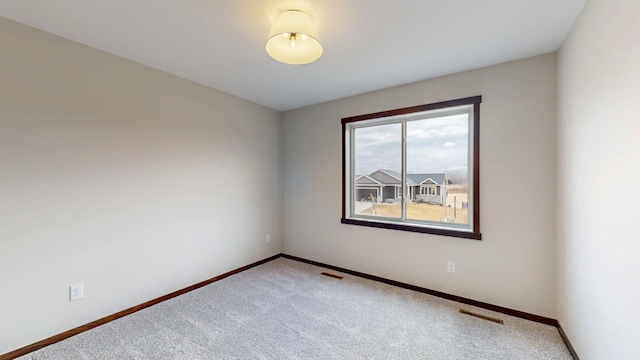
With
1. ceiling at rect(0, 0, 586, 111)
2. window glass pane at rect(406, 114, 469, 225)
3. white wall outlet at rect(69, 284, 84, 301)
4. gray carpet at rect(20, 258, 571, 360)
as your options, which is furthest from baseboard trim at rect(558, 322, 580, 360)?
white wall outlet at rect(69, 284, 84, 301)

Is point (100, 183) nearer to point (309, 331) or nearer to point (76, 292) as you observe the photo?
point (76, 292)

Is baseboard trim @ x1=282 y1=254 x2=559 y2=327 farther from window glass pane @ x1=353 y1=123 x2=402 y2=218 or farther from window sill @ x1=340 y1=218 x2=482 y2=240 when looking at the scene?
window glass pane @ x1=353 y1=123 x2=402 y2=218

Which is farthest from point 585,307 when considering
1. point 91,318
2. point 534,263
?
point 91,318

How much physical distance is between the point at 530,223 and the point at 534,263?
36 cm

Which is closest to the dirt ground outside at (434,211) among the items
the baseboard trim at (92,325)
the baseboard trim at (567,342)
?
the baseboard trim at (567,342)

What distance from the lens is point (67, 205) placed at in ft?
6.84

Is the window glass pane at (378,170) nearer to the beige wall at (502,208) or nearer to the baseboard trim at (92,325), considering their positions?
the beige wall at (502,208)

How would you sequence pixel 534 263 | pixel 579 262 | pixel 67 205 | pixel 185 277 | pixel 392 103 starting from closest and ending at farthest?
pixel 579 262
pixel 67 205
pixel 534 263
pixel 185 277
pixel 392 103

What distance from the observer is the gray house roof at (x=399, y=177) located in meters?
2.91

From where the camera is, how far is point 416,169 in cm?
307

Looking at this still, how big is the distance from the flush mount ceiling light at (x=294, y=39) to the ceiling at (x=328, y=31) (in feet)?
0.39

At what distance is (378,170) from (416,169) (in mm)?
504

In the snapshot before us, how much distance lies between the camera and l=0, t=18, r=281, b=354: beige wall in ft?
6.13

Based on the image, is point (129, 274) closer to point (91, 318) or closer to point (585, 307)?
point (91, 318)
